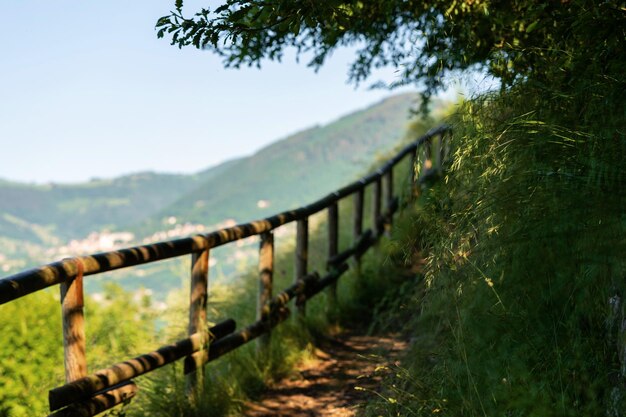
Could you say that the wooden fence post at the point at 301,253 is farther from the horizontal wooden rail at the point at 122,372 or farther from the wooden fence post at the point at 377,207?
the wooden fence post at the point at 377,207

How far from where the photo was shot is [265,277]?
20.6 ft

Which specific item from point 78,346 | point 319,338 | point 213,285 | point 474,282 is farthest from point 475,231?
point 213,285

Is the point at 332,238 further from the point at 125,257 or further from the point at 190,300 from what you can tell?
the point at 125,257

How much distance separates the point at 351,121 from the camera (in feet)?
582

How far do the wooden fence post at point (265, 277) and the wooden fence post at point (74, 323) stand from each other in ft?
7.21

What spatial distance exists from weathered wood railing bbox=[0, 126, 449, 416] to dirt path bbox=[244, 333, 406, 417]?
0.47 metres

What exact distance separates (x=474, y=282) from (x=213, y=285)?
7.70m

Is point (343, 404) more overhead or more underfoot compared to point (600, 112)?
more underfoot

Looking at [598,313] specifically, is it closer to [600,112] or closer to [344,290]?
[600,112]

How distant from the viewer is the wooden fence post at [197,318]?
526cm

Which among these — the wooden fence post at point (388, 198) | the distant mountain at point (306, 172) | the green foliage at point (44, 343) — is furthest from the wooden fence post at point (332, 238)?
the distant mountain at point (306, 172)

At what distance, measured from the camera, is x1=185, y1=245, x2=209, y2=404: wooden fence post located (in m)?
5.26

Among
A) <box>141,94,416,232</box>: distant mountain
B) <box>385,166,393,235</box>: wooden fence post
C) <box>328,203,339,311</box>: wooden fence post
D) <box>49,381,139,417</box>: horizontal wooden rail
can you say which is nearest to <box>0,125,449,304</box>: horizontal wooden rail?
<box>49,381,139,417</box>: horizontal wooden rail

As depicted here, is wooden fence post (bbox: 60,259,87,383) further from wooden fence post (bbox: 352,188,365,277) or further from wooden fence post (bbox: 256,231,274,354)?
wooden fence post (bbox: 352,188,365,277)
